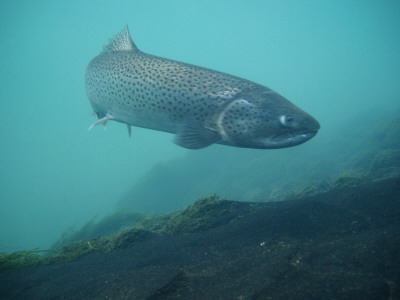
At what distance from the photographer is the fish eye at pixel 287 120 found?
10.0ft

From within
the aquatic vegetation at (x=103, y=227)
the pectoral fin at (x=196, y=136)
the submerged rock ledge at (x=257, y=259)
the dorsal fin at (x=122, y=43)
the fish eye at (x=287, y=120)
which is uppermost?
the dorsal fin at (x=122, y=43)

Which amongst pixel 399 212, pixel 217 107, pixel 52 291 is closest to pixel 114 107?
pixel 217 107

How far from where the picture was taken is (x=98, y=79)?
4500mm

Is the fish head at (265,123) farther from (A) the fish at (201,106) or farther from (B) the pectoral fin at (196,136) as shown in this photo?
(B) the pectoral fin at (196,136)

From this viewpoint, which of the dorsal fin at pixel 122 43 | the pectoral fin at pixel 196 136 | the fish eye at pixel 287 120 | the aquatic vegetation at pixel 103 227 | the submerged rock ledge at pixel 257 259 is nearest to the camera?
the submerged rock ledge at pixel 257 259

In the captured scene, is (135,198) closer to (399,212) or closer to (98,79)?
(98,79)

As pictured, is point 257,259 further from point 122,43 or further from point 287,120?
point 122,43

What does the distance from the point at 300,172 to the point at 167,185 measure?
14564 millimetres

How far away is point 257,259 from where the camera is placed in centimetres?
244

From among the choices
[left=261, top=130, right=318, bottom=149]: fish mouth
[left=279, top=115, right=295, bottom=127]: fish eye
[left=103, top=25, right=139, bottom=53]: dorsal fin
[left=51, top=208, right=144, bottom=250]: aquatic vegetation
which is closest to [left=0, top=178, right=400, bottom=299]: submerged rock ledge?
[left=261, top=130, right=318, bottom=149]: fish mouth

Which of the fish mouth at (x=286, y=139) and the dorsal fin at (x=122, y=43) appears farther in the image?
the dorsal fin at (x=122, y=43)

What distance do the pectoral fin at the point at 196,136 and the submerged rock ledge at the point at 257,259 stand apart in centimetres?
164

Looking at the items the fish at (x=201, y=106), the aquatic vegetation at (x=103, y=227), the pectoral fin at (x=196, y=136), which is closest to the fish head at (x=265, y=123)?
the fish at (x=201, y=106)

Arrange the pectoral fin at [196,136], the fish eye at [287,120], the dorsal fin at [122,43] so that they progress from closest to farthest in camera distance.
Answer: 1. the fish eye at [287,120]
2. the pectoral fin at [196,136]
3. the dorsal fin at [122,43]
